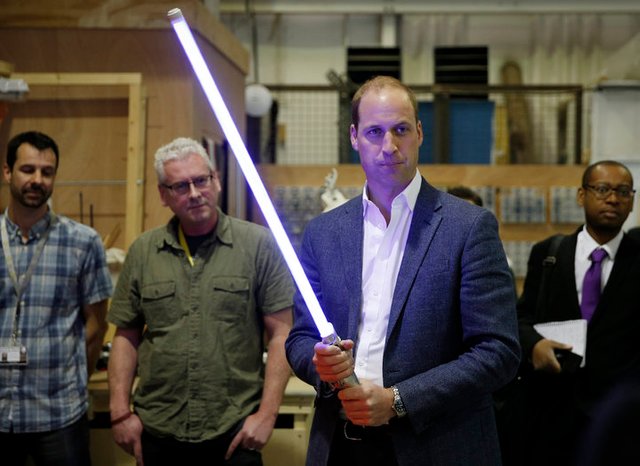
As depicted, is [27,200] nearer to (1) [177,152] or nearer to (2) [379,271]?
(1) [177,152]

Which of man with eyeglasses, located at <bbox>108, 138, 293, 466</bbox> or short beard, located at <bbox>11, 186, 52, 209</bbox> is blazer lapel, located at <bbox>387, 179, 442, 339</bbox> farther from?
short beard, located at <bbox>11, 186, 52, 209</bbox>

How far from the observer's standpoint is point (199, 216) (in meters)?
2.56

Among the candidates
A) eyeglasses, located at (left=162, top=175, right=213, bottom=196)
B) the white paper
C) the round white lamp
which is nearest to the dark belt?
eyeglasses, located at (left=162, top=175, right=213, bottom=196)

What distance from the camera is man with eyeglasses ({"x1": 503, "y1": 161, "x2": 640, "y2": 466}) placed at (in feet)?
9.66

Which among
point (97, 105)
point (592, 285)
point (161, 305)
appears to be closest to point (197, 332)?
point (161, 305)

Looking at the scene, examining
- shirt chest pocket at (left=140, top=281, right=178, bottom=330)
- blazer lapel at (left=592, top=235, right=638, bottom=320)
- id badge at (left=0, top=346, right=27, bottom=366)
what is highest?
blazer lapel at (left=592, top=235, right=638, bottom=320)

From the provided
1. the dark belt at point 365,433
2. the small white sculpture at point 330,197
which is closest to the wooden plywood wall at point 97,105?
the small white sculpture at point 330,197

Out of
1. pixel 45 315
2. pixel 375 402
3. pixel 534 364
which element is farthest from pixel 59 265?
pixel 534 364

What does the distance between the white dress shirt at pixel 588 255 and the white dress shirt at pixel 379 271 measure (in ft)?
5.28

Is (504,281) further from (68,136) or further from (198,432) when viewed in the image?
(68,136)

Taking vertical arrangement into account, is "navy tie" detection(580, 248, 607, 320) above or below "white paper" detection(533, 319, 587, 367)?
above

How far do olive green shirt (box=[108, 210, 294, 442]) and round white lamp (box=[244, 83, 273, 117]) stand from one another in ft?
16.5

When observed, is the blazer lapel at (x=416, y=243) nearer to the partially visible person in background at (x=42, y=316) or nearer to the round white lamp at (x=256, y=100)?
the partially visible person in background at (x=42, y=316)

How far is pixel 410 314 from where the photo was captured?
5.40 feet
